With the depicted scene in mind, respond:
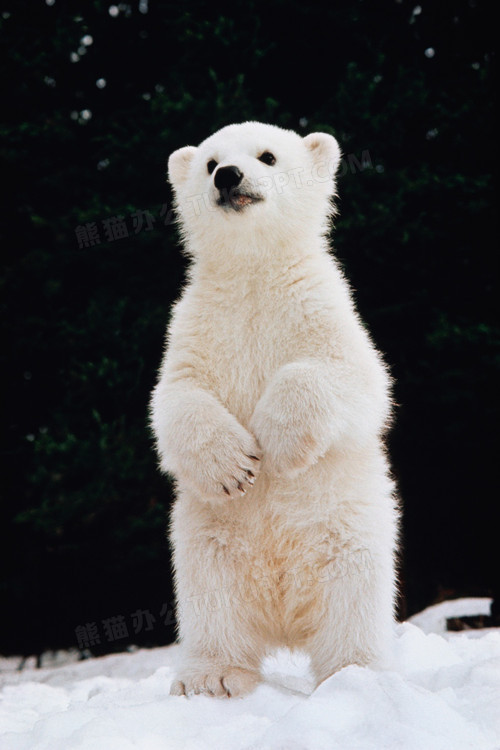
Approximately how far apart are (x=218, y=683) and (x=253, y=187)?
8.16 ft

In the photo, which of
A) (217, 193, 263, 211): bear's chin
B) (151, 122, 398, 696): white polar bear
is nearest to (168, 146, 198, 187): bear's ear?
(151, 122, 398, 696): white polar bear

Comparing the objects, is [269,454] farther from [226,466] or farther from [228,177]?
[228,177]

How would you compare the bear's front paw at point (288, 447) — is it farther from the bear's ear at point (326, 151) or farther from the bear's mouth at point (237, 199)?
the bear's ear at point (326, 151)

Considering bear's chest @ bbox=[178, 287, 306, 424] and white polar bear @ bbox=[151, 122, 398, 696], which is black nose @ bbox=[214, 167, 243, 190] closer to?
white polar bear @ bbox=[151, 122, 398, 696]

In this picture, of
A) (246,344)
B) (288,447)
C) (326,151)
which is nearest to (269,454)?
(288,447)

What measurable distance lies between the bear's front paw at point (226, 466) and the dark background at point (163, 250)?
3.53 m

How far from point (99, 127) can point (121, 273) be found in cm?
153

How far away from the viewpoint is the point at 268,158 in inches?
160

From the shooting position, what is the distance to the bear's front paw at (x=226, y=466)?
341cm

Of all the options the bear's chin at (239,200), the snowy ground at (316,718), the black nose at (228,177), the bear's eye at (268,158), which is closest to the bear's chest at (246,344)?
the bear's chin at (239,200)

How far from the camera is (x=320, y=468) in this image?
11.8 feet

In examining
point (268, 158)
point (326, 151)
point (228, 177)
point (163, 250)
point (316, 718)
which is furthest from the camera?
point (163, 250)

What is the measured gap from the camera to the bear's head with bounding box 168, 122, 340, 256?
3.81 m

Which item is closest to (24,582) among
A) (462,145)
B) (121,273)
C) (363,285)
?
(121,273)
